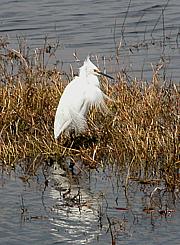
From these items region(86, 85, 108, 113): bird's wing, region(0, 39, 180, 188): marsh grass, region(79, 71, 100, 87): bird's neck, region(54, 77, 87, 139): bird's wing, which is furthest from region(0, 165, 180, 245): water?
region(79, 71, 100, 87): bird's neck

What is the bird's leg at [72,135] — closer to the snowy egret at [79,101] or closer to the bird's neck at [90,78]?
the snowy egret at [79,101]

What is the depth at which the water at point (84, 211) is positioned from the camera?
17.4 ft

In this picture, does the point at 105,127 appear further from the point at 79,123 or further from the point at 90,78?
the point at 90,78

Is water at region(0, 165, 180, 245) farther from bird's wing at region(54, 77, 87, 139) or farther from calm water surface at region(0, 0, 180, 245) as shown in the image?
bird's wing at region(54, 77, 87, 139)

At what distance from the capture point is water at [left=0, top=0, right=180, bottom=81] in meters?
10.9

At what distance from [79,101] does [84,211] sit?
2.08 metres

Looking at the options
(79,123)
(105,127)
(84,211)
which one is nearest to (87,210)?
(84,211)

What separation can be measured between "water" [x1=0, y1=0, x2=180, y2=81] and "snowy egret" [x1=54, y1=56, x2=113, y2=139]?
183cm

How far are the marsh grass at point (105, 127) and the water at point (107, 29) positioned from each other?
186 centimetres

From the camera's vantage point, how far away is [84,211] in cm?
577

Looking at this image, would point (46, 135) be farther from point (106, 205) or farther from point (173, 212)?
point (173, 212)

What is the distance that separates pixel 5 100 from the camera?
25.2 feet

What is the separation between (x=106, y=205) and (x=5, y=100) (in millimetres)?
2221

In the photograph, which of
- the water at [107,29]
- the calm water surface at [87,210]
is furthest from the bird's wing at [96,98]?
the water at [107,29]
